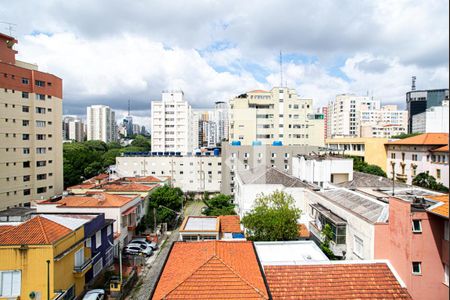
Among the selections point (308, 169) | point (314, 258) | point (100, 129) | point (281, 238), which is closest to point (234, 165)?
point (308, 169)

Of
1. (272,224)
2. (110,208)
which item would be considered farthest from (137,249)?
(272,224)

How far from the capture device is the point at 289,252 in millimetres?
12266

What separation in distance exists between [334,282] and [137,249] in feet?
52.7

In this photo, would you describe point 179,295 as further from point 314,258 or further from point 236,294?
point 314,258

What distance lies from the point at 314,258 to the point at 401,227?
3.66m

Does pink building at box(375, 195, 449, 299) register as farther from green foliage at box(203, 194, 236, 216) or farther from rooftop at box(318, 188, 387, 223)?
green foliage at box(203, 194, 236, 216)

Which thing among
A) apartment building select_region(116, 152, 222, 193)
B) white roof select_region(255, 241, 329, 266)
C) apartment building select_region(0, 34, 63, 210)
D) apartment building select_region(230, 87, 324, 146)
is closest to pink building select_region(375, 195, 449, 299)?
white roof select_region(255, 241, 329, 266)

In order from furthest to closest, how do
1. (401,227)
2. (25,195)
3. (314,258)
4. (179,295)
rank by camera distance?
(25,195), (314,258), (401,227), (179,295)

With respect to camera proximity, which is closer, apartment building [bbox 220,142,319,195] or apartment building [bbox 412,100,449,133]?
apartment building [bbox 412,100,449,133]

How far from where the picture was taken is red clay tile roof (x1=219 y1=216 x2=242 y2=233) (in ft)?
70.7

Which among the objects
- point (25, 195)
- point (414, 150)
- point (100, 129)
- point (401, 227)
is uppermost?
point (100, 129)

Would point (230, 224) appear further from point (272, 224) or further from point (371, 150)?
point (371, 150)

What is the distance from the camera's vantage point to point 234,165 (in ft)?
133

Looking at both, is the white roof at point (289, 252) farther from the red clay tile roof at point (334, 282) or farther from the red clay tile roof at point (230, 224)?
the red clay tile roof at point (230, 224)
